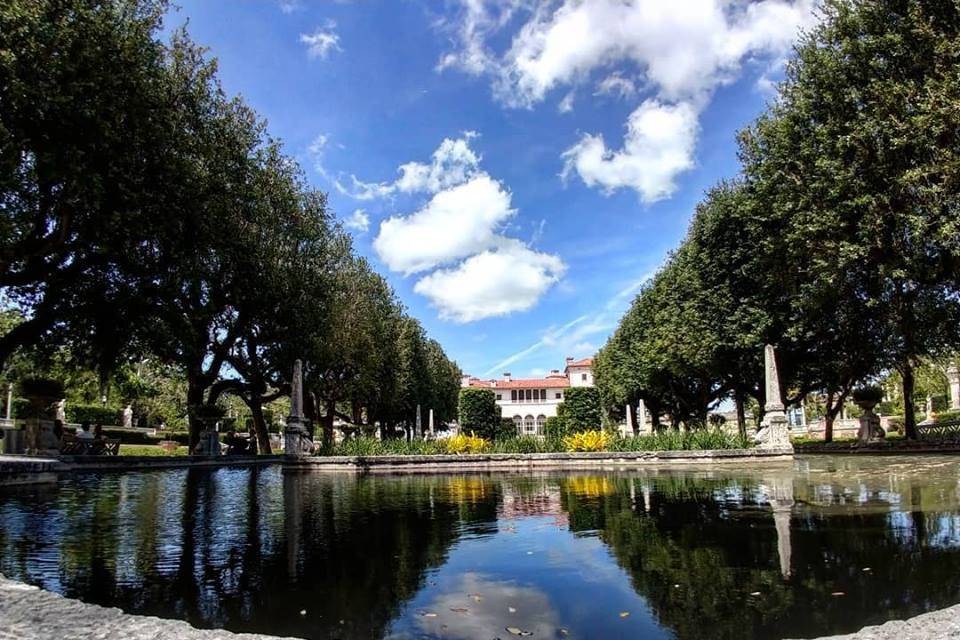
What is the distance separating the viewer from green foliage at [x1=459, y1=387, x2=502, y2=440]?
247ft

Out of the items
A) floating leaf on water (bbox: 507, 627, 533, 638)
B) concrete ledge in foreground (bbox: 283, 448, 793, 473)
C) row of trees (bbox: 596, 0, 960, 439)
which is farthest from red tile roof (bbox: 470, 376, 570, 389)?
floating leaf on water (bbox: 507, 627, 533, 638)

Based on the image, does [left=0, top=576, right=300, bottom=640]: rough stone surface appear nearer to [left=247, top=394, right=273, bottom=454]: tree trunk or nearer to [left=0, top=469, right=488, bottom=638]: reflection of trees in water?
[left=0, top=469, right=488, bottom=638]: reflection of trees in water

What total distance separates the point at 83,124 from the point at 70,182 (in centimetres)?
151

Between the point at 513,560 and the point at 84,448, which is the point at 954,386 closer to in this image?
the point at 513,560

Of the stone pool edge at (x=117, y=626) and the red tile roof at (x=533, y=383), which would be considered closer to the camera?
the stone pool edge at (x=117, y=626)

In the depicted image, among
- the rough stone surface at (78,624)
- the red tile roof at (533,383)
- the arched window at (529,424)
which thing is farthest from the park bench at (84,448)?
the red tile roof at (533,383)

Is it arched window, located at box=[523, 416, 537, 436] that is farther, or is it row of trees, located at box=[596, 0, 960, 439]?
arched window, located at box=[523, 416, 537, 436]

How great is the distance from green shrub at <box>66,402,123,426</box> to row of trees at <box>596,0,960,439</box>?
1843 inches

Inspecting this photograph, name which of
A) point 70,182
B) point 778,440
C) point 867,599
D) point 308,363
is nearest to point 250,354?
point 308,363

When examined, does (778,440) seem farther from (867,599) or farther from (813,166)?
(867,599)

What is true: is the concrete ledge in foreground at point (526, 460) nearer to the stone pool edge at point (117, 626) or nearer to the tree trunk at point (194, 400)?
the tree trunk at point (194, 400)

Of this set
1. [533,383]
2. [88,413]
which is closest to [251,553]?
[88,413]

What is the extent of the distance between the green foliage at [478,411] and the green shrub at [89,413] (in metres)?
36.9

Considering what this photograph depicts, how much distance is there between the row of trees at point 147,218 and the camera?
50.0 ft
